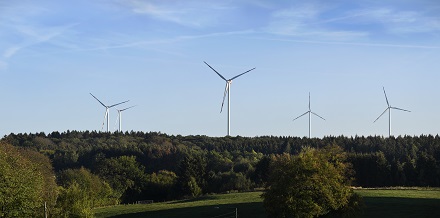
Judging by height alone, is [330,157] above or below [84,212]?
above

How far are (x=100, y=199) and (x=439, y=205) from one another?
74911mm

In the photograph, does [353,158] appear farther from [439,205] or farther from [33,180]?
[33,180]

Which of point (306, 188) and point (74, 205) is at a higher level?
point (306, 188)

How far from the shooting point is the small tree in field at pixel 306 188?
232 ft

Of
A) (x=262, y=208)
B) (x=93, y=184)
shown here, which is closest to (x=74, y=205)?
(x=262, y=208)

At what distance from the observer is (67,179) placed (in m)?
152

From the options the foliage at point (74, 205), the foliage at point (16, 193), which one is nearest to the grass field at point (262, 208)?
the foliage at point (74, 205)

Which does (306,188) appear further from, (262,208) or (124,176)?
(124,176)

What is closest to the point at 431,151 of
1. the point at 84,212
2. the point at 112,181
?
the point at 112,181

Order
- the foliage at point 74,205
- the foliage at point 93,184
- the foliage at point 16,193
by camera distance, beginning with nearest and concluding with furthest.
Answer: the foliage at point 16,193 → the foliage at point 74,205 → the foliage at point 93,184

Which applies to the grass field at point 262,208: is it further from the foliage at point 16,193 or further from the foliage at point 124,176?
the foliage at point 124,176

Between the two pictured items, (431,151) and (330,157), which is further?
(431,151)

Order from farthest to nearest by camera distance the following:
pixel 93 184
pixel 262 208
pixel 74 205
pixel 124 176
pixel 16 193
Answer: pixel 124 176 < pixel 93 184 < pixel 262 208 < pixel 74 205 < pixel 16 193

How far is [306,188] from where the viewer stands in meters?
71.9
